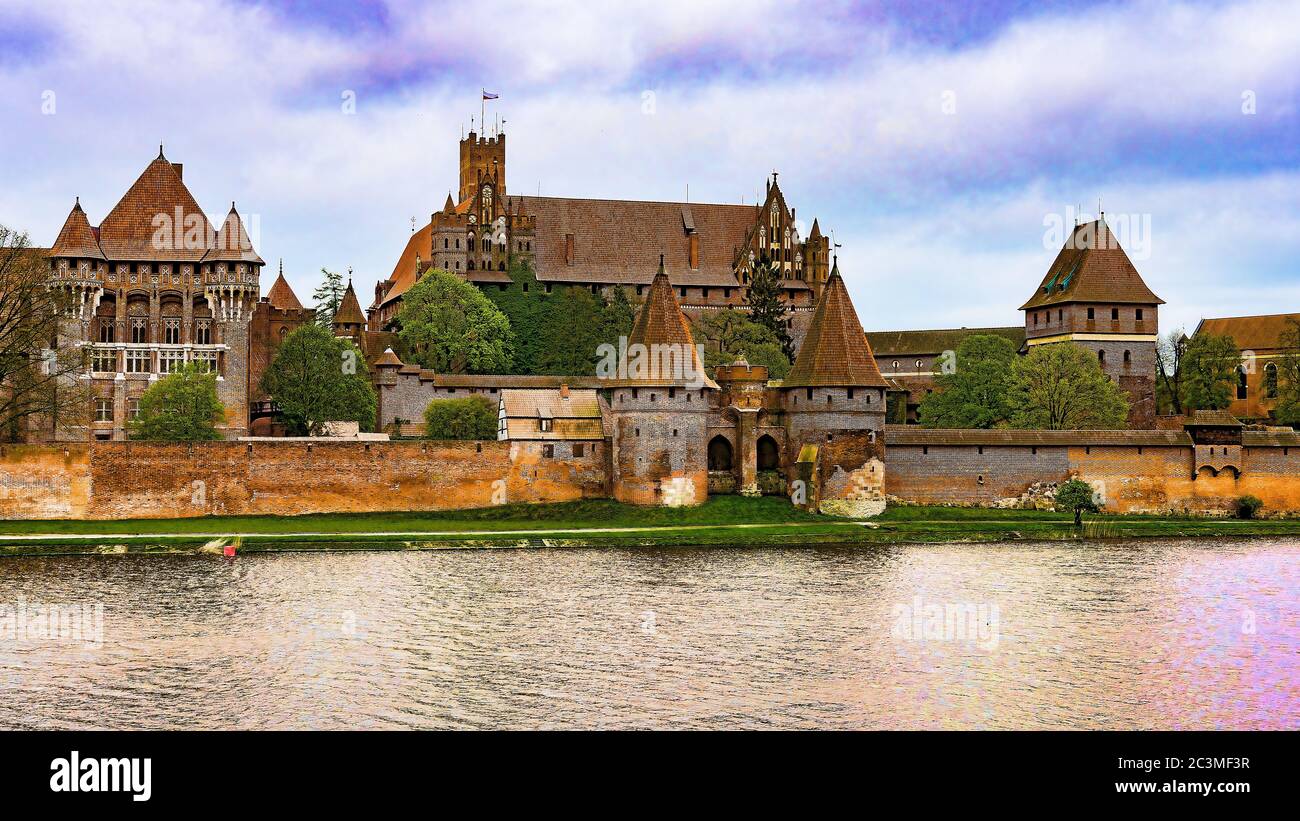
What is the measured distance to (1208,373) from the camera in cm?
7438

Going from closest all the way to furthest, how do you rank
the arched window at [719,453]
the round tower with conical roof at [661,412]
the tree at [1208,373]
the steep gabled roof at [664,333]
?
the round tower with conical roof at [661,412] → the steep gabled roof at [664,333] → the arched window at [719,453] → the tree at [1208,373]

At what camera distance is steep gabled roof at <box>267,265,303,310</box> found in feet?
246

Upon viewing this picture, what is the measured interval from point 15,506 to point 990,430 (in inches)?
1270

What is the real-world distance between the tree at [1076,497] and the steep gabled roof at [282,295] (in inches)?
1647

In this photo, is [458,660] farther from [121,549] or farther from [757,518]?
[757,518]

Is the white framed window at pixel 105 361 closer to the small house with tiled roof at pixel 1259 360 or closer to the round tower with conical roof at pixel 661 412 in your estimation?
the round tower with conical roof at pixel 661 412

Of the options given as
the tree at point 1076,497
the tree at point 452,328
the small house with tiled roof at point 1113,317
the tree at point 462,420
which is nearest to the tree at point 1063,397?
the tree at point 1076,497

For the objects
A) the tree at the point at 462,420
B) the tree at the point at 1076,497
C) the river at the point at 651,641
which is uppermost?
the tree at the point at 462,420

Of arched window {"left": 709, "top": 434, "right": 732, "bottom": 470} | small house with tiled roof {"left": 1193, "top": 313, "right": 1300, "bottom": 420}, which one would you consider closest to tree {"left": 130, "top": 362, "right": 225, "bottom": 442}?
arched window {"left": 709, "top": 434, "right": 732, "bottom": 470}

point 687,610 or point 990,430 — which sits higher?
point 990,430

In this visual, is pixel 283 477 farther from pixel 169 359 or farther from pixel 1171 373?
pixel 1171 373

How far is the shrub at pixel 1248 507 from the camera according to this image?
4998 cm
